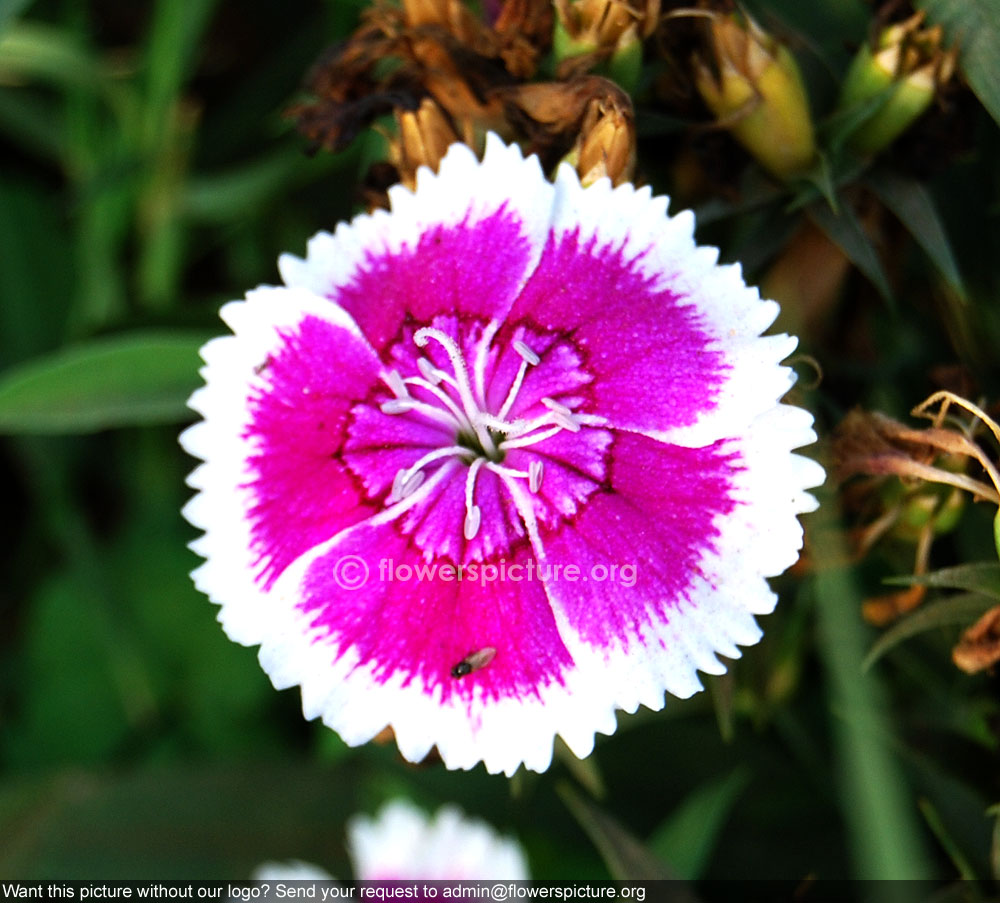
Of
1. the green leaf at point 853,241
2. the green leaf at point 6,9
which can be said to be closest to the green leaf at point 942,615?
the green leaf at point 853,241

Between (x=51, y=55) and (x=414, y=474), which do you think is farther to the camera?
(x=51, y=55)

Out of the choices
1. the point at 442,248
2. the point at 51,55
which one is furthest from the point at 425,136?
the point at 51,55

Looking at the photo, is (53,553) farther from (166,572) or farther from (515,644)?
(515,644)

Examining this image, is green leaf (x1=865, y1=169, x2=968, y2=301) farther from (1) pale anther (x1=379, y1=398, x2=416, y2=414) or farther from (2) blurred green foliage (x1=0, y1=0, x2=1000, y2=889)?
(1) pale anther (x1=379, y1=398, x2=416, y2=414)

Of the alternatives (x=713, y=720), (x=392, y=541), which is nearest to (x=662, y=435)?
(x=392, y=541)

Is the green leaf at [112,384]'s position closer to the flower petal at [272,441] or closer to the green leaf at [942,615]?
the flower petal at [272,441]

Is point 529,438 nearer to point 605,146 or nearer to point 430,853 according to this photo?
point 605,146
